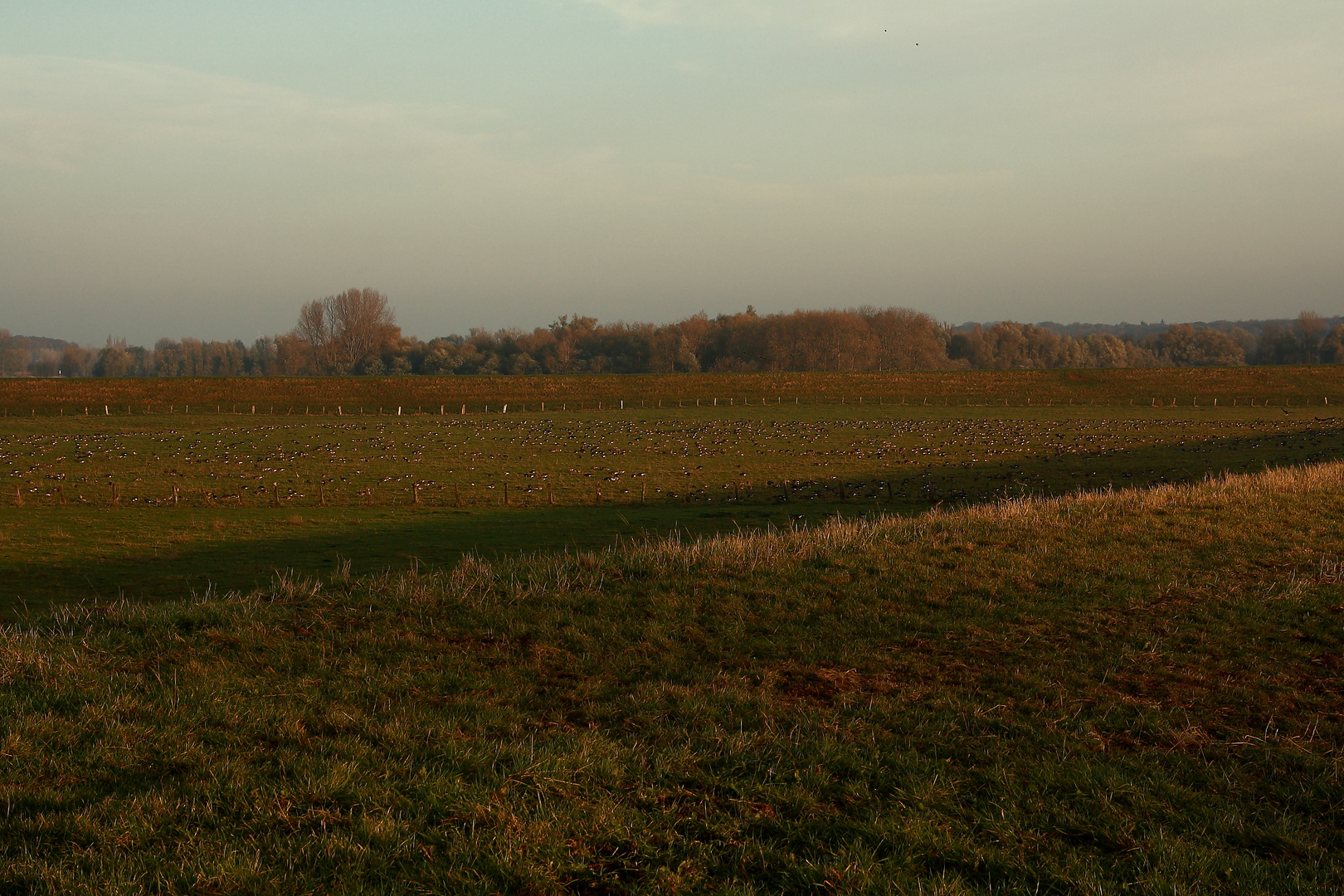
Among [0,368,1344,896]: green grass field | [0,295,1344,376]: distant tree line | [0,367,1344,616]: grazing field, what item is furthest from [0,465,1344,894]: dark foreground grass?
[0,295,1344,376]: distant tree line

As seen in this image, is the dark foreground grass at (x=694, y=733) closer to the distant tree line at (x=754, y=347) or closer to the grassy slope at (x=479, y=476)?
the grassy slope at (x=479, y=476)

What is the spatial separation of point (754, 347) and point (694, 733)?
139 meters

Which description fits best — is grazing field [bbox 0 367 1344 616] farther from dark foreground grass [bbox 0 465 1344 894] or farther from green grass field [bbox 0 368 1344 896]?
dark foreground grass [bbox 0 465 1344 894]

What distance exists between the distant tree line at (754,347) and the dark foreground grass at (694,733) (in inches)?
4779

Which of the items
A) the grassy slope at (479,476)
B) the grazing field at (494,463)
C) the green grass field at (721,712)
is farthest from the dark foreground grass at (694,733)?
the grassy slope at (479,476)

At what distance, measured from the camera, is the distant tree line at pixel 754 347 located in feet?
464

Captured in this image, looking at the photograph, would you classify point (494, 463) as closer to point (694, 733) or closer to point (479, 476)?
point (479, 476)

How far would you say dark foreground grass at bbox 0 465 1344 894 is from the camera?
5293 millimetres

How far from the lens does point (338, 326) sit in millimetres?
154875

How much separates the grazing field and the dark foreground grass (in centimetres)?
693

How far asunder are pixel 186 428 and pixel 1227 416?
2775 inches

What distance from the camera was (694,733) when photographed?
736 centimetres

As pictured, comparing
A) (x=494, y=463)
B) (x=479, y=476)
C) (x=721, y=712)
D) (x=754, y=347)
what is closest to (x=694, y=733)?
(x=721, y=712)

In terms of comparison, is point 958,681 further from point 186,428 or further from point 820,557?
point 186,428
